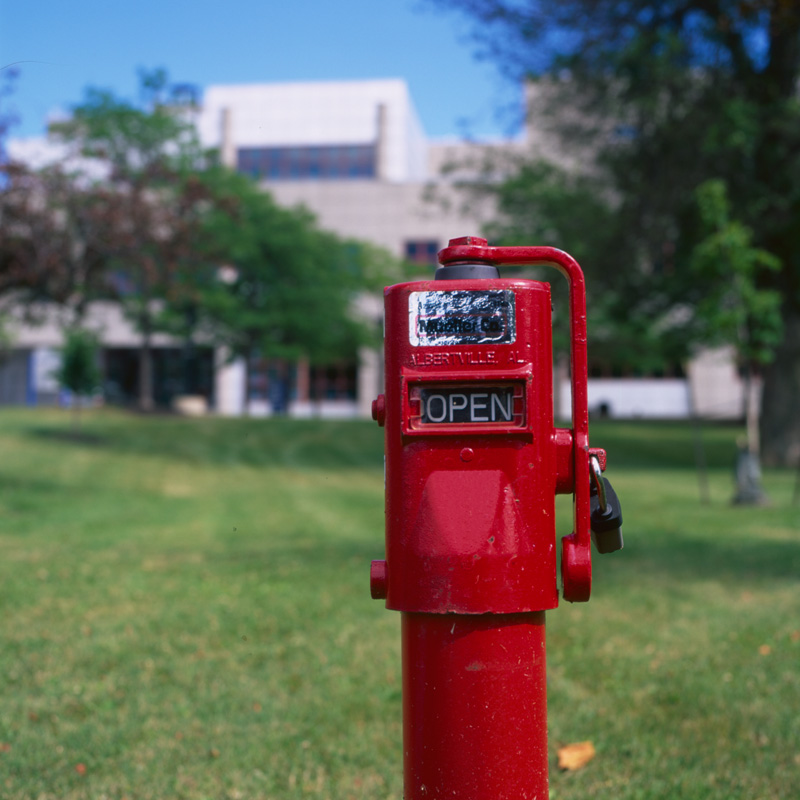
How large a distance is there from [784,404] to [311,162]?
43.1m

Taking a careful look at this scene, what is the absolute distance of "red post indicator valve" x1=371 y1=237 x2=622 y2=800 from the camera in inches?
87.3

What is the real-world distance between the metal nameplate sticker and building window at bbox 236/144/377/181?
5951 centimetres

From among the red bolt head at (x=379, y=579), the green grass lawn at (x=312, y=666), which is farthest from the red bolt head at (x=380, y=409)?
the green grass lawn at (x=312, y=666)

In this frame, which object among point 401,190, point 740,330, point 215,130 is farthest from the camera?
point 215,130

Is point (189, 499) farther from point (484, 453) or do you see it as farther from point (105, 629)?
point (484, 453)

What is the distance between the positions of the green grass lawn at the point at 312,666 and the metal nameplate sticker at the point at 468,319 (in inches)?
77.2

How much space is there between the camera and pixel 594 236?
22438 mm

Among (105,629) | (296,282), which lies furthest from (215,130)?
(105,629)

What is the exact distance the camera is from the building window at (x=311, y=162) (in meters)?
60.2

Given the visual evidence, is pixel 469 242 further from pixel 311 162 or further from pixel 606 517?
pixel 311 162

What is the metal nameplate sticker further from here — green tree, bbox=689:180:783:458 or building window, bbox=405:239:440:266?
building window, bbox=405:239:440:266

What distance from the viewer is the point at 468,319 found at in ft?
7.30

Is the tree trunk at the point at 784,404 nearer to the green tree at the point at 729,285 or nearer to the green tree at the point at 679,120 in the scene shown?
the green tree at the point at 679,120

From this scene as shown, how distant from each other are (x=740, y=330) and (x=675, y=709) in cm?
1331
